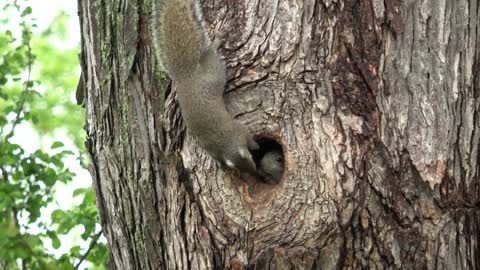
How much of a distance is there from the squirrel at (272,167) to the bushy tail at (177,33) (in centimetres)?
42

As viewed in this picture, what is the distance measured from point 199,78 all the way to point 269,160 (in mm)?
450

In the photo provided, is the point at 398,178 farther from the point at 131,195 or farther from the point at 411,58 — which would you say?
the point at 131,195

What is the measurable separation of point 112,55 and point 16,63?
103 inches

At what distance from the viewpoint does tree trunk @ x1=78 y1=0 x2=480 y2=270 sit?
7.70ft

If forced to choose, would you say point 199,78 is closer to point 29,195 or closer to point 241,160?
point 241,160

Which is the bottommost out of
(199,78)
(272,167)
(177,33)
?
Result: (272,167)

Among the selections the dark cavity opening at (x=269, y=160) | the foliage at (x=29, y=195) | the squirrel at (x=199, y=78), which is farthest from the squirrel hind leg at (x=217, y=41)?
the foliage at (x=29, y=195)

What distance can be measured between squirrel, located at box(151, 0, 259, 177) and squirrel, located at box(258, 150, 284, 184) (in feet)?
0.12

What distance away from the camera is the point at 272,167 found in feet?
8.81

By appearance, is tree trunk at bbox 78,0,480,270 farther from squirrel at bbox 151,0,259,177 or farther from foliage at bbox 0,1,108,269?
foliage at bbox 0,1,108,269

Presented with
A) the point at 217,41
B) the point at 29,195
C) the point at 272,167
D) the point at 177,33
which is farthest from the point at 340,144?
the point at 29,195

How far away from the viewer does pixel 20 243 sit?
14.1ft

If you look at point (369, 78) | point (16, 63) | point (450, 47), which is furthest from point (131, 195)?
point (16, 63)

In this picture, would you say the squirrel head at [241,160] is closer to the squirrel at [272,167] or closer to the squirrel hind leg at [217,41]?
the squirrel at [272,167]
